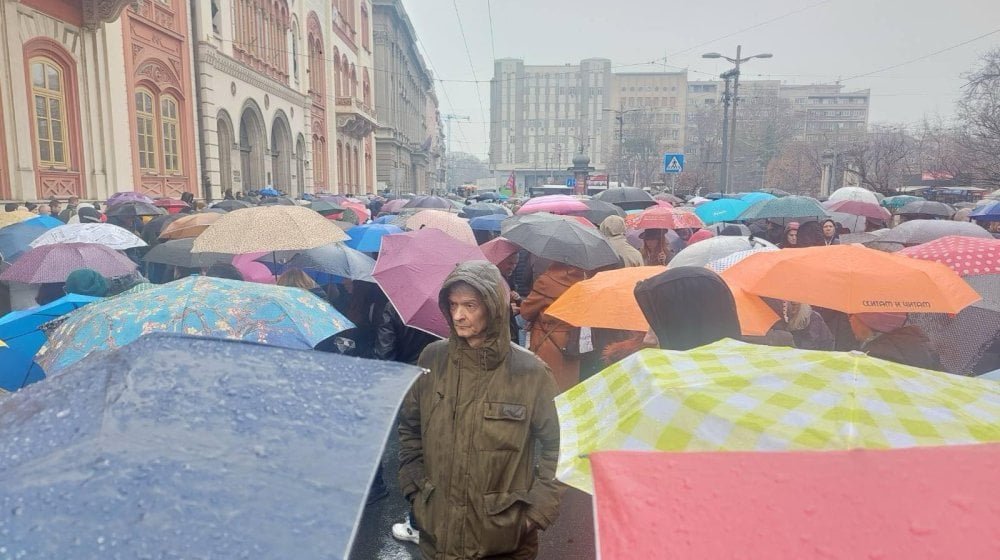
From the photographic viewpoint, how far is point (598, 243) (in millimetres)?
5969

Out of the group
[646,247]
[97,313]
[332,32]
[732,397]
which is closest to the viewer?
[732,397]

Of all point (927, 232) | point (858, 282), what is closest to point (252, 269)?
point (858, 282)

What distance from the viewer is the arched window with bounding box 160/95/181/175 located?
67.7 ft

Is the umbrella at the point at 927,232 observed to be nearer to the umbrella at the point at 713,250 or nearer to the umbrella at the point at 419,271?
the umbrella at the point at 713,250

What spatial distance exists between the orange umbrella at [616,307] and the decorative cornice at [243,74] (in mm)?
21752

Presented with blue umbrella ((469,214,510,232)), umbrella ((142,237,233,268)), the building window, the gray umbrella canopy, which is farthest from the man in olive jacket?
the building window

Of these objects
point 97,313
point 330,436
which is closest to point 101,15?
point 97,313

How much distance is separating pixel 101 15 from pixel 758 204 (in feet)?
50.5

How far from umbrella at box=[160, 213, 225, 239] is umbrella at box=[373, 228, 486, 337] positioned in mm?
4270

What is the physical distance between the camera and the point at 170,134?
21109 millimetres

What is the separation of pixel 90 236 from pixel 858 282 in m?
6.87

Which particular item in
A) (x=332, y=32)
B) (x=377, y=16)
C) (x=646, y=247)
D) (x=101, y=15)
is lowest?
(x=646, y=247)

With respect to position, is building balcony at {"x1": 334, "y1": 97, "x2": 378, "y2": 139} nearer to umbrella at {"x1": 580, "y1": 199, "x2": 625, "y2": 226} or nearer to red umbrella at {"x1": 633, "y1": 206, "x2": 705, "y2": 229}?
umbrella at {"x1": 580, "y1": 199, "x2": 625, "y2": 226}

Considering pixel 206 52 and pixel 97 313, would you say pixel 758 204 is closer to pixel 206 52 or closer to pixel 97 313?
pixel 97 313
